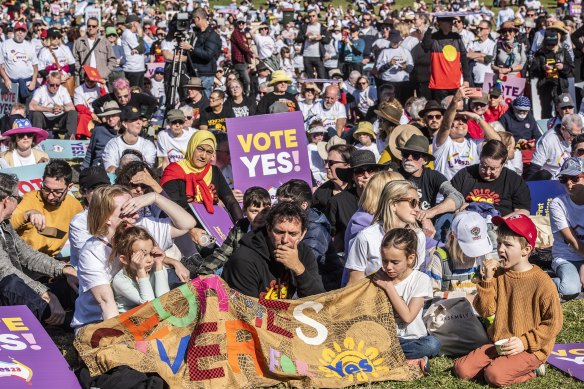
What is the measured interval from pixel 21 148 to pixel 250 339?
5.82 metres

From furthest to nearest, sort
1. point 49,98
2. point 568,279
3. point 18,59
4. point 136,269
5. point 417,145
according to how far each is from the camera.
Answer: point 18,59
point 49,98
point 417,145
point 568,279
point 136,269

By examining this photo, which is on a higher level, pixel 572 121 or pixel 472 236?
pixel 572 121

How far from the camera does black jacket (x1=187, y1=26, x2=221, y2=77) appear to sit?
1645cm

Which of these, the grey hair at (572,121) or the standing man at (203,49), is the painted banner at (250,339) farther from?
the standing man at (203,49)

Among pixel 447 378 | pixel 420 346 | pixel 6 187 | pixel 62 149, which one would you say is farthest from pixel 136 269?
pixel 62 149

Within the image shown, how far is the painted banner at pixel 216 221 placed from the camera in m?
9.29

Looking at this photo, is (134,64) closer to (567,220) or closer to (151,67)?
(151,67)

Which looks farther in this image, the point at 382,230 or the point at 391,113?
the point at 391,113

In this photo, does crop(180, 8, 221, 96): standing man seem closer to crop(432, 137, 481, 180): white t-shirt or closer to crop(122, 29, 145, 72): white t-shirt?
crop(122, 29, 145, 72): white t-shirt

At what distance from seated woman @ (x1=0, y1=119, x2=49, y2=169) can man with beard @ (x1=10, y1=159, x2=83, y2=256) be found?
7.32 feet

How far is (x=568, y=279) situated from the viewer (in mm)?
8523

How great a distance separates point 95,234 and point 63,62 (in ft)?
45.7

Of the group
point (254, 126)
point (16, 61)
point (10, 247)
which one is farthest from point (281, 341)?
point (16, 61)

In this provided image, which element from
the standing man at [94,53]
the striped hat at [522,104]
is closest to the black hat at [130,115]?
the striped hat at [522,104]
